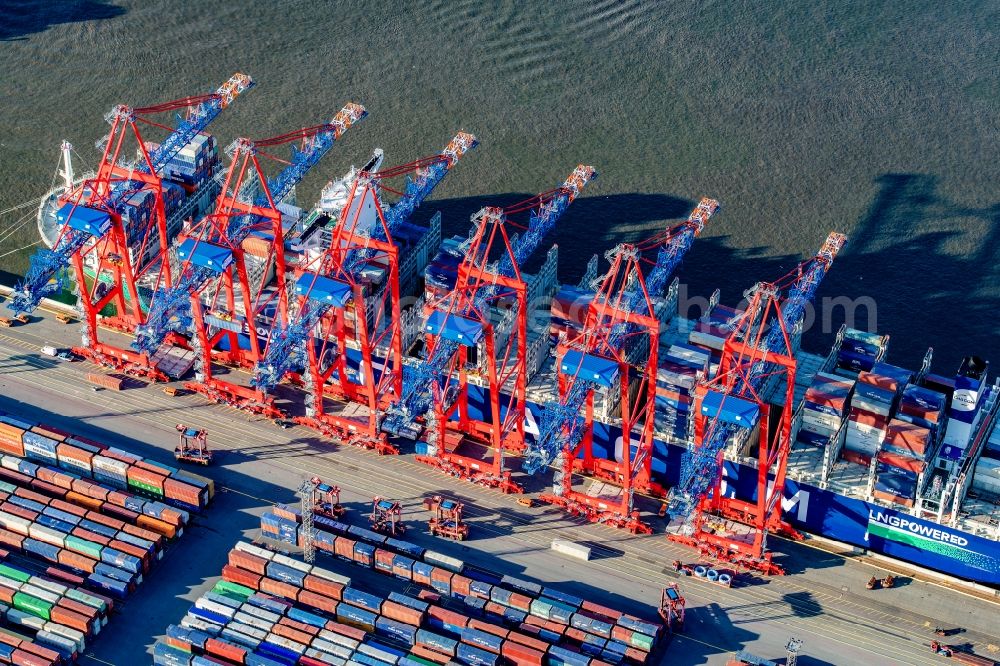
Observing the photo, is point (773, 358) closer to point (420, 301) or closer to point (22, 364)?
point (420, 301)

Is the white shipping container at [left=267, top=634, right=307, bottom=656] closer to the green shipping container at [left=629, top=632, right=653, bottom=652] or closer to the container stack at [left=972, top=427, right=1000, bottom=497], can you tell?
the green shipping container at [left=629, top=632, right=653, bottom=652]

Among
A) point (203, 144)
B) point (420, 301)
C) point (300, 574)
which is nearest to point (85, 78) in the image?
point (203, 144)

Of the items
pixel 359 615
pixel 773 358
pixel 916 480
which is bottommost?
Result: pixel 359 615

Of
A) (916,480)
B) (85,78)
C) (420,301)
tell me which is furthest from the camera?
(85,78)

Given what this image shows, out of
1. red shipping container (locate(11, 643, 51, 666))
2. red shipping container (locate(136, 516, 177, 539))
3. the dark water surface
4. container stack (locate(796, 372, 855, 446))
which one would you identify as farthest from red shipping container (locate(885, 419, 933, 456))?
red shipping container (locate(11, 643, 51, 666))

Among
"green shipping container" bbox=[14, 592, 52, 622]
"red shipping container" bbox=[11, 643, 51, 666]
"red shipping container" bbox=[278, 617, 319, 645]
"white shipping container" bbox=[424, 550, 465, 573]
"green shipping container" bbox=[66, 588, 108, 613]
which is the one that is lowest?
"red shipping container" bbox=[11, 643, 51, 666]

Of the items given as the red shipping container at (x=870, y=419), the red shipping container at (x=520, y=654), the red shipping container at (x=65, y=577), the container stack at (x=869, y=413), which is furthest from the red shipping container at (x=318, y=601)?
the red shipping container at (x=870, y=419)

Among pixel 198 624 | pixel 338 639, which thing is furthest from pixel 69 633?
pixel 338 639
